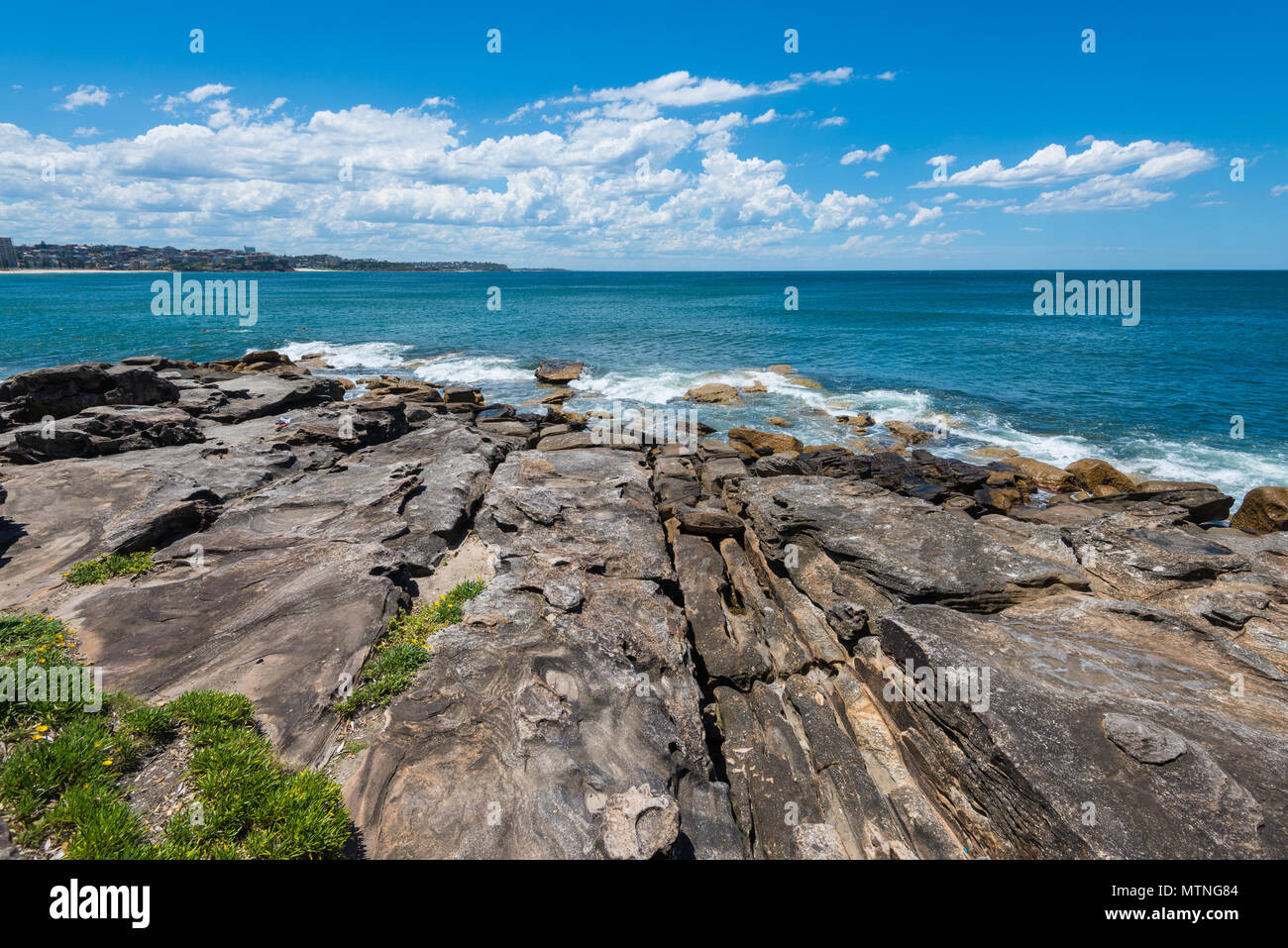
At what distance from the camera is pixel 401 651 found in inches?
343

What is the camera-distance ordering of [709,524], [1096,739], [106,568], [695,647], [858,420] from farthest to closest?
[858,420] → [709,524] → [695,647] → [106,568] → [1096,739]

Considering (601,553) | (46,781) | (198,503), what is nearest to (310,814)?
(46,781)

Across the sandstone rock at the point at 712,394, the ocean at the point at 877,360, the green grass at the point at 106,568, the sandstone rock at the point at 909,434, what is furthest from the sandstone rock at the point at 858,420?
the green grass at the point at 106,568

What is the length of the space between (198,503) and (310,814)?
10.4 metres

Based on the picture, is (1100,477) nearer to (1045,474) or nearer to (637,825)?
(1045,474)

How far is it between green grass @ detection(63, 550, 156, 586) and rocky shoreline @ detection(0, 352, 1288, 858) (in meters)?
0.32

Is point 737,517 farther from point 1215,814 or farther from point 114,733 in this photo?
point 114,733

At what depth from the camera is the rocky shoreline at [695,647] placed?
6.65 meters

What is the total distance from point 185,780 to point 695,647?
7.66 meters

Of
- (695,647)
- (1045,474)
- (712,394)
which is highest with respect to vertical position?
(712,394)

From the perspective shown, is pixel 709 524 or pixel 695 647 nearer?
pixel 695 647

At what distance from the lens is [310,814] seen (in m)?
5.62

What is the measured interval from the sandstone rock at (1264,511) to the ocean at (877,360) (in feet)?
15.9

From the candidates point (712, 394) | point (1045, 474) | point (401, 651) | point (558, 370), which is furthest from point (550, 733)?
point (558, 370)
